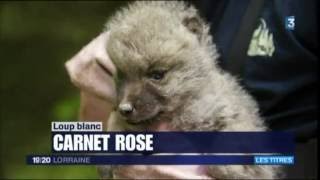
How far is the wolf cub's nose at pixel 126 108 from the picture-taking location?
1149 mm

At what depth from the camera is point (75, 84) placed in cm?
128

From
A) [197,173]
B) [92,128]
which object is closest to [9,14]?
[92,128]

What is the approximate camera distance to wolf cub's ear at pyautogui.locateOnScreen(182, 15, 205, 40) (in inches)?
46.6

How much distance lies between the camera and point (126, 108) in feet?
3.77

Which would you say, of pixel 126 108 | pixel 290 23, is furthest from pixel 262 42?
pixel 126 108

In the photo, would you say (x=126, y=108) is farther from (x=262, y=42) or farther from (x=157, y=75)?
(x=262, y=42)

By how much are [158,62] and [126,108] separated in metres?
0.07

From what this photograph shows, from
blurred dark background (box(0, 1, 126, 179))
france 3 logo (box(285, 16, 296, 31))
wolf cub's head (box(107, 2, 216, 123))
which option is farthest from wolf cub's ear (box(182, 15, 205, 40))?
blurred dark background (box(0, 1, 126, 179))

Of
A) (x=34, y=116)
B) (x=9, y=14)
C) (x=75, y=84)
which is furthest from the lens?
(x=9, y=14)

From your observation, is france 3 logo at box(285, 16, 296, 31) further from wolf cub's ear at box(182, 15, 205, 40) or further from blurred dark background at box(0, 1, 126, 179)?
blurred dark background at box(0, 1, 126, 179)

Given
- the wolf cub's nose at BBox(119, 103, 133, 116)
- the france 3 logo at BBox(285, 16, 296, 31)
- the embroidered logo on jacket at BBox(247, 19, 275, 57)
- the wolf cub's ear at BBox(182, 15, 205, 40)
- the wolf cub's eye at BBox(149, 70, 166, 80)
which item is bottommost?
the wolf cub's nose at BBox(119, 103, 133, 116)

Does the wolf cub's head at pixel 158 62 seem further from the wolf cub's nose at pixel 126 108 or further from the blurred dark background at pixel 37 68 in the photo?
the blurred dark background at pixel 37 68

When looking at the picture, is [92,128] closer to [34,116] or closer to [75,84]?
[75,84]

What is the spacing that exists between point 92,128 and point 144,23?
171mm
